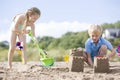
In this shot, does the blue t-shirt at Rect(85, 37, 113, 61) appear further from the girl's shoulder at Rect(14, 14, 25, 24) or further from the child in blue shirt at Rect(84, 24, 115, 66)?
the girl's shoulder at Rect(14, 14, 25, 24)

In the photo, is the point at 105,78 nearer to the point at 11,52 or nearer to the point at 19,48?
the point at 11,52

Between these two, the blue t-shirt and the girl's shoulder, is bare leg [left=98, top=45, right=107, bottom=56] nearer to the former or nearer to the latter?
the blue t-shirt

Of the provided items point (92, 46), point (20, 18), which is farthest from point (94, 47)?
point (20, 18)

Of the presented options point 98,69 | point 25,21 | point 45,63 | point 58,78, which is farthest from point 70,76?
point 25,21

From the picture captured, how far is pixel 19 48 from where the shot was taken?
676 centimetres

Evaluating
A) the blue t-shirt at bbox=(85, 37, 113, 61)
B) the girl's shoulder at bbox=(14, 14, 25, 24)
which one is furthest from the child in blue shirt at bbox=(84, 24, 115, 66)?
the girl's shoulder at bbox=(14, 14, 25, 24)

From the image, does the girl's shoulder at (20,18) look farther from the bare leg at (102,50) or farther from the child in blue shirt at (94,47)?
the bare leg at (102,50)

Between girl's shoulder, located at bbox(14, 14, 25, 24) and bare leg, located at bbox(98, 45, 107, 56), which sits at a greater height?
girl's shoulder, located at bbox(14, 14, 25, 24)

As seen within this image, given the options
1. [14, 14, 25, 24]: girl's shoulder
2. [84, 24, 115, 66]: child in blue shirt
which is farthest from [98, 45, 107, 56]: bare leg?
[14, 14, 25, 24]: girl's shoulder

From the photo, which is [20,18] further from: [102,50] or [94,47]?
[102,50]

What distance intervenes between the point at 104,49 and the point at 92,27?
1.36ft

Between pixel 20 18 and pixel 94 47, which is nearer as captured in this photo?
pixel 94 47

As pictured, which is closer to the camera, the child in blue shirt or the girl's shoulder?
the child in blue shirt

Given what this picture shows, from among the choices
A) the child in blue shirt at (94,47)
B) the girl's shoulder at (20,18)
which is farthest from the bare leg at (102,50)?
the girl's shoulder at (20,18)
